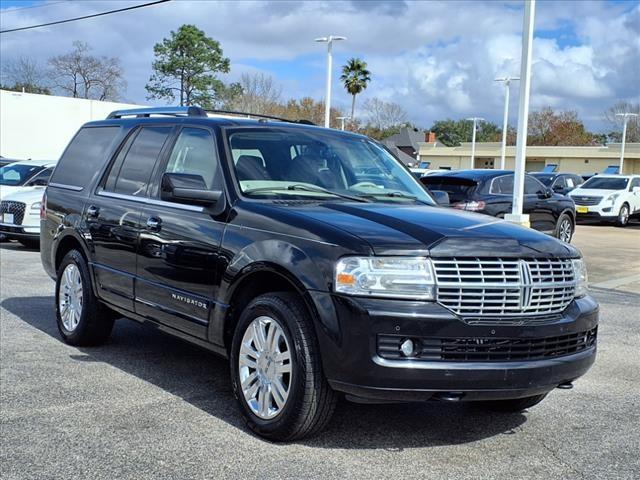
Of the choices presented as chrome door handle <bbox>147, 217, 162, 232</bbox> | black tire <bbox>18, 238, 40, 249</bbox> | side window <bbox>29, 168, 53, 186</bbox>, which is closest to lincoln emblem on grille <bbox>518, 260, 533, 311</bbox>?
chrome door handle <bbox>147, 217, 162, 232</bbox>

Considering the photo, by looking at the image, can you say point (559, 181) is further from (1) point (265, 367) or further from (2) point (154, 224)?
(1) point (265, 367)

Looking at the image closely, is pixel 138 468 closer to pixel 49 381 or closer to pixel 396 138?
pixel 49 381

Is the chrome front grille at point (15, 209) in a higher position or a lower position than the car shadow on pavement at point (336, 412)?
higher

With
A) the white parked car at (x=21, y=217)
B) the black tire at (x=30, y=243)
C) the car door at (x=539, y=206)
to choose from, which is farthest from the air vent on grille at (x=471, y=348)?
the car door at (x=539, y=206)

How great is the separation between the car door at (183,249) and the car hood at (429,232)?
2.28ft

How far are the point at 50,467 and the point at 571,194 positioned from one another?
23.2 m

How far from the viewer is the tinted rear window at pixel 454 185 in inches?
542

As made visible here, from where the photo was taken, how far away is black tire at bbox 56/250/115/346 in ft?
21.1

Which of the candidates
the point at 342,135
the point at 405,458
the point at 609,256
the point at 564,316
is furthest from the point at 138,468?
the point at 609,256

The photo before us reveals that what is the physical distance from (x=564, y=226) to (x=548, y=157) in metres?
58.9

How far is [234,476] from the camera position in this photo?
3.90 m

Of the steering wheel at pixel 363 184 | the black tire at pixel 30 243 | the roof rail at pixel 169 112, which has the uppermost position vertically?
the roof rail at pixel 169 112

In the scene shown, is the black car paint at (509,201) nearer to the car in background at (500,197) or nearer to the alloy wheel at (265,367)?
the car in background at (500,197)

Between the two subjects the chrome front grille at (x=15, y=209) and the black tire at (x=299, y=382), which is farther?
the chrome front grille at (x=15, y=209)
